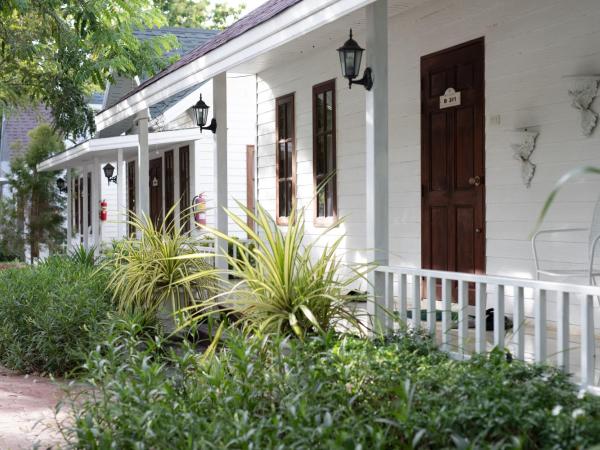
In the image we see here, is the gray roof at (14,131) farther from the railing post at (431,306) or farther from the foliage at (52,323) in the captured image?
the railing post at (431,306)

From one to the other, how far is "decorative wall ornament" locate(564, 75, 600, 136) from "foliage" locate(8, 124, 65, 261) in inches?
702

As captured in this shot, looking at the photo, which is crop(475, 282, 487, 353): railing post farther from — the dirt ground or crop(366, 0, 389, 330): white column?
the dirt ground

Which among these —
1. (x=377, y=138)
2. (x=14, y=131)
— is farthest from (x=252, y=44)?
(x=14, y=131)

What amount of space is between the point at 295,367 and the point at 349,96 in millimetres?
5236

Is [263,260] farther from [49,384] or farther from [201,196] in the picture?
[201,196]

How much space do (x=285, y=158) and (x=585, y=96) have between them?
507cm

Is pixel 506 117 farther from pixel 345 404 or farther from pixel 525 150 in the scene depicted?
pixel 345 404

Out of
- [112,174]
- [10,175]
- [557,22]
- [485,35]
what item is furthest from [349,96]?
[10,175]

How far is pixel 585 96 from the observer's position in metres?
5.99

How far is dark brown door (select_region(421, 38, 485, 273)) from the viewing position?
23.4 feet

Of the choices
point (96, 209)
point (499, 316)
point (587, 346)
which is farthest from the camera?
point (96, 209)

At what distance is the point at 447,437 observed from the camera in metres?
3.40

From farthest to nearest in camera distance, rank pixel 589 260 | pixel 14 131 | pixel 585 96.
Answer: pixel 14 131, pixel 585 96, pixel 589 260

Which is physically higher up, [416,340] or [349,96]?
[349,96]
